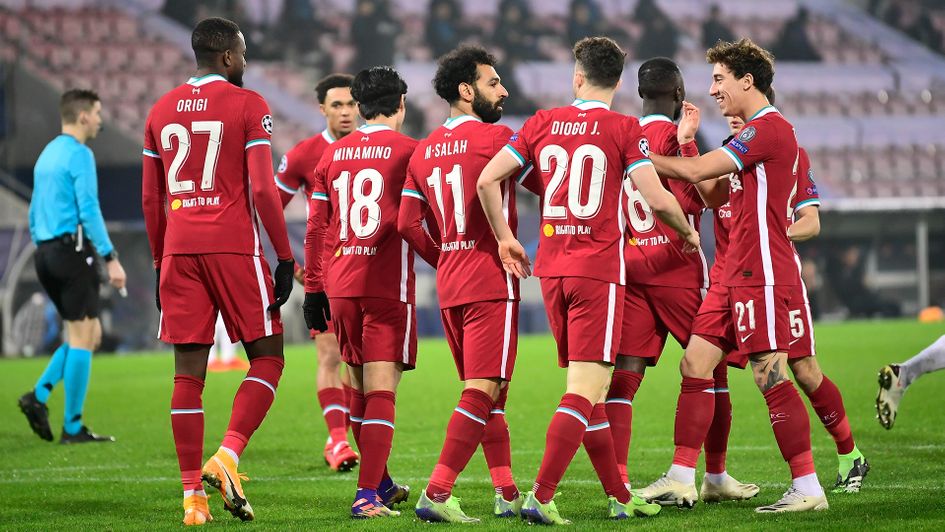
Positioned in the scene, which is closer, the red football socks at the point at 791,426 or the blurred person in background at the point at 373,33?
the red football socks at the point at 791,426

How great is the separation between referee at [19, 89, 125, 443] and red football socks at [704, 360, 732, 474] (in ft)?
16.4

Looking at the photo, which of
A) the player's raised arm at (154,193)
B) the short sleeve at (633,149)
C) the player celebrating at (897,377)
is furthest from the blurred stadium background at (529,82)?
the short sleeve at (633,149)

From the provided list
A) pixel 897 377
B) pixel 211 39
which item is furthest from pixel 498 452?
pixel 897 377

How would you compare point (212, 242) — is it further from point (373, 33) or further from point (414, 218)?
point (373, 33)

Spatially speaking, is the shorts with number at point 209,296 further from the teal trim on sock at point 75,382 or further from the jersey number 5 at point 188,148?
the teal trim on sock at point 75,382

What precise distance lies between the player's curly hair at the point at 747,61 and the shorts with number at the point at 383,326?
192 cm

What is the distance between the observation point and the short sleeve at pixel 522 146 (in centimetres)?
523

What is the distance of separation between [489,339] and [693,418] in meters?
1.10

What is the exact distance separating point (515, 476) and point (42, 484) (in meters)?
2.78

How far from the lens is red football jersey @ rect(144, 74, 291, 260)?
553 centimetres

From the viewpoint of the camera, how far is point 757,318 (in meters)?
5.50

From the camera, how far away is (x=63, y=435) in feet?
30.2

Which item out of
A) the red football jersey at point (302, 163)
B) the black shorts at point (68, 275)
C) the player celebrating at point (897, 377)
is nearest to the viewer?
the player celebrating at point (897, 377)

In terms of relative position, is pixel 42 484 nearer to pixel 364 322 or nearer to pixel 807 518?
pixel 364 322
